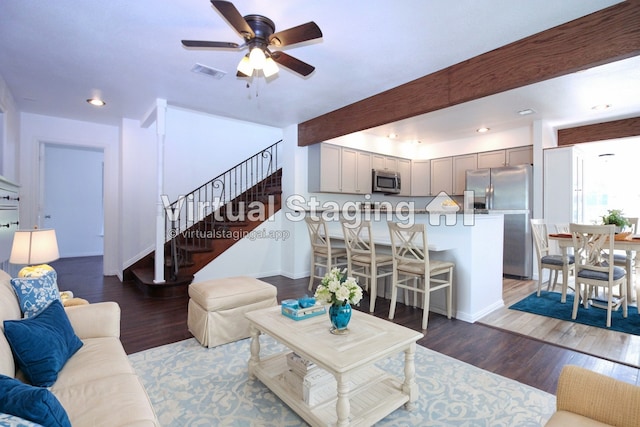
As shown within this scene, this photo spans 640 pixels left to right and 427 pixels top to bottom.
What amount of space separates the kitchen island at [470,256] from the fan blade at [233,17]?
254 cm

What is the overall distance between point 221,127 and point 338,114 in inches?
112

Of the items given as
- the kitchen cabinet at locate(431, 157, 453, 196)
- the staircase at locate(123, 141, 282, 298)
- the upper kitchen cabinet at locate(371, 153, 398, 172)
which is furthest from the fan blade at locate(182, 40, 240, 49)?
the kitchen cabinet at locate(431, 157, 453, 196)

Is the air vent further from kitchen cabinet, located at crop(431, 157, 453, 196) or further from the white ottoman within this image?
kitchen cabinet, located at crop(431, 157, 453, 196)

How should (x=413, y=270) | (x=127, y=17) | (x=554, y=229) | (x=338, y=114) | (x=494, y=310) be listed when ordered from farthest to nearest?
(x=554, y=229) → (x=338, y=114) → (x=494, y=310) → (x=413, y=270) → (x=127, y=17)

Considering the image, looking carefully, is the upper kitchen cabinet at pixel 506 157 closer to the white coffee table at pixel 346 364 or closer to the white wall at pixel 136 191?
the white coffee table at pixel 346 364

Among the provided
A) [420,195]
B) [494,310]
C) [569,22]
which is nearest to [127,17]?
[569,22]

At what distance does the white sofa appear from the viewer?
3.85 feet

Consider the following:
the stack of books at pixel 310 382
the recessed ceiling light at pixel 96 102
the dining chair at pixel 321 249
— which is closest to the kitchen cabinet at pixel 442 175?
the dining chair at pixel 321 249

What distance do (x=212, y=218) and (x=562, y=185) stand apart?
591 centimetres

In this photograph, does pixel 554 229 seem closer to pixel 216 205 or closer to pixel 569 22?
pixel 569 22

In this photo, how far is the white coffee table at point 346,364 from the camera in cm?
151

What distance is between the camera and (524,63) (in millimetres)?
2529

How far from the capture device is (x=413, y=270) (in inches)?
126

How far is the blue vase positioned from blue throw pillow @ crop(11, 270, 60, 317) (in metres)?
1.65
